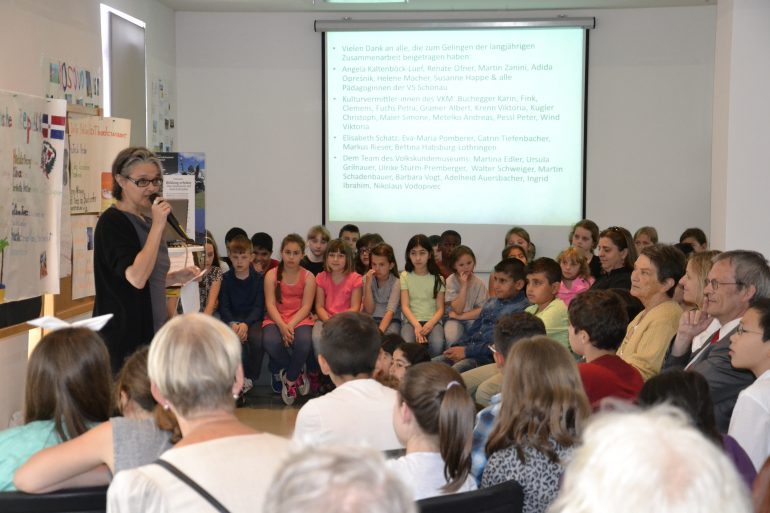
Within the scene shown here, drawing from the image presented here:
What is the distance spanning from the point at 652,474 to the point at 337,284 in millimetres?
5933

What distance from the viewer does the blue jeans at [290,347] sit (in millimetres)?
6562

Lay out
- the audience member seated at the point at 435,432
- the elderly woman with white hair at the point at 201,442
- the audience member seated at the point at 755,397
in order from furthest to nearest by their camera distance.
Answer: the audience member seated at the point at 755,397 → the audience member seated at the point at 435,432 → the elderly woman with white hair at the point at 201,442

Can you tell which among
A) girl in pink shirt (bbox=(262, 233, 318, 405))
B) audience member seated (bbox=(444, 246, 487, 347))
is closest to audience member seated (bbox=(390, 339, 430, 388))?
audience member seated (bbox=(444, 246, 487, 347))

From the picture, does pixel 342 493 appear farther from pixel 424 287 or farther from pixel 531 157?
pixel 531 157

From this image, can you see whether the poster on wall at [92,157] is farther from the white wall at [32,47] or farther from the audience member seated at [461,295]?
the audience member seated at [461,295]

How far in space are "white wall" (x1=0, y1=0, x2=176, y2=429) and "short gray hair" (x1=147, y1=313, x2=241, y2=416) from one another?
3.66 m

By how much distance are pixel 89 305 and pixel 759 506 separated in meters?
5.00

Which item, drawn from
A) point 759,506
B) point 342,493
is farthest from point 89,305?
point 342,493

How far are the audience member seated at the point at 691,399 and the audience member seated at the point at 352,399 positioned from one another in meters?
0.81

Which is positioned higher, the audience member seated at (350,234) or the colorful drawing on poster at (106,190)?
the colorful drawing on poster at (106,190)

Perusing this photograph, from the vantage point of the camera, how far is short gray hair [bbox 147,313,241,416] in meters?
1.74

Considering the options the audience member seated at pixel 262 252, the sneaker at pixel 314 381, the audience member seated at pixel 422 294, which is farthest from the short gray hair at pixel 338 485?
the audience member seated at pixel 262 252

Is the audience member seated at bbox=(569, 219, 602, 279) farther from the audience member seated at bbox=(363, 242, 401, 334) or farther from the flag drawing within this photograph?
the flag drawing

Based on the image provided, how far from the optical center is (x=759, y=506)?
1903 millimetres
